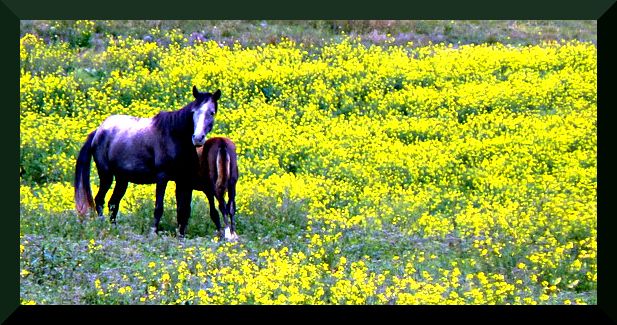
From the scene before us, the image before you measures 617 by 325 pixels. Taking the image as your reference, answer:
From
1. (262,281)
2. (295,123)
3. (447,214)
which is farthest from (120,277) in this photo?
(295,123)

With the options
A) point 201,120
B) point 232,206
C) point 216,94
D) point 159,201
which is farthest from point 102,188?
point 216,94

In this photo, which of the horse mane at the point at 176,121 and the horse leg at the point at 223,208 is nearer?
the horse mane at the point at 176,121

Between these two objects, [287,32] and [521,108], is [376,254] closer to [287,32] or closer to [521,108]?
[521,108]

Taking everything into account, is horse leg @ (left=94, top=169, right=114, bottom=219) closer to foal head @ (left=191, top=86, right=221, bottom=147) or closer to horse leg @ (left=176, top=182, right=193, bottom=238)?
horse leg @ (left=176, top=182, right=193, bottom=238)

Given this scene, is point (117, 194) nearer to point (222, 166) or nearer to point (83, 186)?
point (83, 186)

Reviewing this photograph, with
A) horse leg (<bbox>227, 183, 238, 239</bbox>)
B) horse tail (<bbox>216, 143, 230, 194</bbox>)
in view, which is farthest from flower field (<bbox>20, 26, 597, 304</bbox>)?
horse tail (<bbox>216, 143, 230, 194</bbox>)

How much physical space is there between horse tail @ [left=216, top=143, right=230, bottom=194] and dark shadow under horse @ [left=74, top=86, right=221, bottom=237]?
11.6 inches

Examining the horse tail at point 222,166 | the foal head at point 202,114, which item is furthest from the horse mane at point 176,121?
the horse tail at point 222,166

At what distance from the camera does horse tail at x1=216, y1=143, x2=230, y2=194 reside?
12.0m

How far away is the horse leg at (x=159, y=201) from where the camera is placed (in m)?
11.9

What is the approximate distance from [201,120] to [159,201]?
1420mm

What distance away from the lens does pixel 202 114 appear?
1120cm

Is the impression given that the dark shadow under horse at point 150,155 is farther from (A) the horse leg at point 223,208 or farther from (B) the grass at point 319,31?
(B) the grass at point 319,31

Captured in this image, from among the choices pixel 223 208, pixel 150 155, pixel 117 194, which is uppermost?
pixel 150 155
